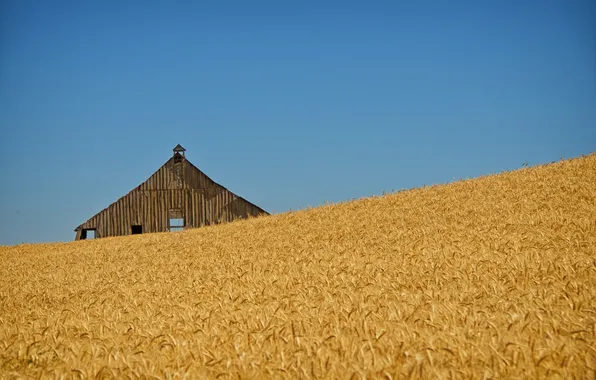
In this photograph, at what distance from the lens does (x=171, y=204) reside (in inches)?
1612

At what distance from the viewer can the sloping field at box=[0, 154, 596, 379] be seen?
4.12 m

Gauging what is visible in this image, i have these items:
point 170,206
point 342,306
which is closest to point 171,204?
point 170,206

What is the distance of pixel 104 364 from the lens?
4590mm

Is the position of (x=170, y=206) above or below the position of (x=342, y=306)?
above

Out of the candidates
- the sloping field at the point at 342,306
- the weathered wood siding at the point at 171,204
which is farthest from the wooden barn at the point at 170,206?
the sloping field at the point at 342,306

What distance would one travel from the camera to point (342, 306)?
6078 mm

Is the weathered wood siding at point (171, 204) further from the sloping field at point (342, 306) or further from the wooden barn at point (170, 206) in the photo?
the sloping field at point (342, 306)

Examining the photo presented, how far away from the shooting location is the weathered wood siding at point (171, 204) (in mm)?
40250

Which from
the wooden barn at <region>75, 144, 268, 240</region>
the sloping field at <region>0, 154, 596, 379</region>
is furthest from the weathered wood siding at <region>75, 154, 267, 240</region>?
the sloping field at <region>0, 154, 596, 379</region>

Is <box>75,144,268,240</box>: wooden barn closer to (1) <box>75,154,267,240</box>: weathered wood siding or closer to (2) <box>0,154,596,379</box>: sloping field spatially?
(1) <box>75,154,267,240</box>: weathered wood siding

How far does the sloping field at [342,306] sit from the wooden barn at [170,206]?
81.4 feet

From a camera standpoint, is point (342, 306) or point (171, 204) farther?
point (171, 204)

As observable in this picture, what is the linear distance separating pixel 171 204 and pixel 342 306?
36.1 metres

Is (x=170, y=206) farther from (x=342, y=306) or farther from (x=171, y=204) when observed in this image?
(x=342, y=306)
